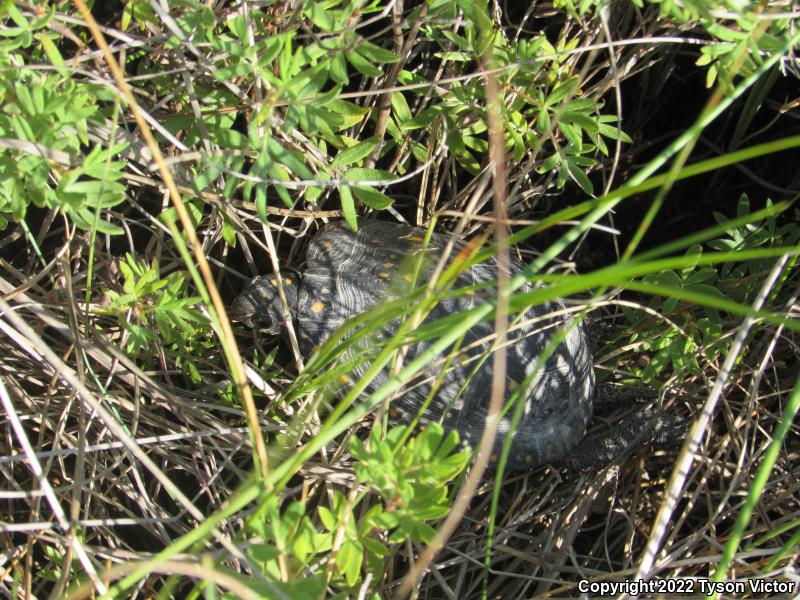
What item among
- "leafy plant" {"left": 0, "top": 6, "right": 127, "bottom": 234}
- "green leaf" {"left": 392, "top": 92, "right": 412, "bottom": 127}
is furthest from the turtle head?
"leafy plant" {"left": 0, "top": 6, "right": 127, "bottom": 234}

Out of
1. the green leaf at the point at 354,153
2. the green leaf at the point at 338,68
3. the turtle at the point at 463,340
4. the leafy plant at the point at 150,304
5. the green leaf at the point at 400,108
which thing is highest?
the green leaf at the point at 338,68

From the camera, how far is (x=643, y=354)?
1.82 m

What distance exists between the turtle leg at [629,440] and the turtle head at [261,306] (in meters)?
0.85

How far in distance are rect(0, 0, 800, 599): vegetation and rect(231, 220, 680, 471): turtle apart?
9cm

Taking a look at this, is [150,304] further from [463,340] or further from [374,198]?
[463,340]

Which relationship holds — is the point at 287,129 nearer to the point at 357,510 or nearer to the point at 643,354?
the point at 357,510

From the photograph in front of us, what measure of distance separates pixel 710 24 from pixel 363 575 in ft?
3.86

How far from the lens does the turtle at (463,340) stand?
158 centimetres

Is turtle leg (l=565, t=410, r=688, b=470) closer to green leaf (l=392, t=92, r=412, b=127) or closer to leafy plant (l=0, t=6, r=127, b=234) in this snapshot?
green leaf (l=392, t=92, r=412, b=127)

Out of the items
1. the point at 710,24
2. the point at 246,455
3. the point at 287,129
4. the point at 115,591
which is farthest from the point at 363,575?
the point at 710,24

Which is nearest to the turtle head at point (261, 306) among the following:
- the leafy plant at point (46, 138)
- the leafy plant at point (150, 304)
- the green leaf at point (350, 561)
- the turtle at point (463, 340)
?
the turtle at point (463, 340)

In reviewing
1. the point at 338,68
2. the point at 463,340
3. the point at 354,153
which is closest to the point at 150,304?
the point at 354,153

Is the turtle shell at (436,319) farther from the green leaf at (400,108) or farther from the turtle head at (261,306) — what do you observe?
the green leaf at (400,108)

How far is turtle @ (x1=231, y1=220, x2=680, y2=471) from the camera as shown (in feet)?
5.17
